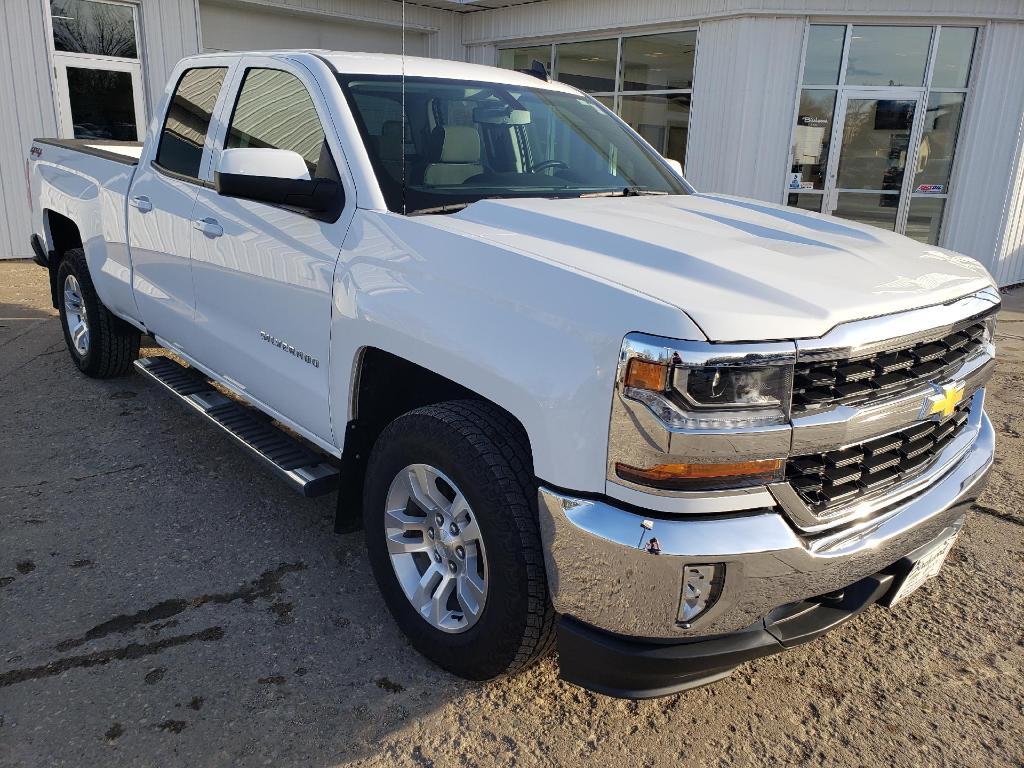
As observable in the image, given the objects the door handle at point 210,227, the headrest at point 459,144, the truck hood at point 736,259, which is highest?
the headrest at point 459,144

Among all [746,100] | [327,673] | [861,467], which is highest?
[746,100]

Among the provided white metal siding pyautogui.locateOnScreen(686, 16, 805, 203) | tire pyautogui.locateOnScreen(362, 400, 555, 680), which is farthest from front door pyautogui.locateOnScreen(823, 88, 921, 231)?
tire pyautogui.locateOnScreen(362, 400, 555, 680)

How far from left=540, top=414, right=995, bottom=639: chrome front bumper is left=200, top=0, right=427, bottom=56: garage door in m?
11.8

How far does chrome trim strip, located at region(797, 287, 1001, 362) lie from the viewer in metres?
1.95

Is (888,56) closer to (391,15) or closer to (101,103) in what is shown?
(391,15)

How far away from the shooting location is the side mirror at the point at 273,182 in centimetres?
277

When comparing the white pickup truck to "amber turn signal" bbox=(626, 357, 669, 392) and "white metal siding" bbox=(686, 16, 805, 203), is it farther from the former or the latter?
"white metal siding" bbox=(686, 16, 805, 203)

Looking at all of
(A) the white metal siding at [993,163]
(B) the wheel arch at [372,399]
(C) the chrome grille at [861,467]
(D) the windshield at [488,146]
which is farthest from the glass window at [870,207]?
(B) the wheel arch at [372,399]

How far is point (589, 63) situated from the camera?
496 inches

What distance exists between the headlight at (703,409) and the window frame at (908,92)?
9.65 m

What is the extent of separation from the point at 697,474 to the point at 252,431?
7.79 ft

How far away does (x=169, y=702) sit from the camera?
2.50 meters

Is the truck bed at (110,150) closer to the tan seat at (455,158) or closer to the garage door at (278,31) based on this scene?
the tan seat at (455,158)

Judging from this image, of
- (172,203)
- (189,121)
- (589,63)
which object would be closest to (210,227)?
(172,203)
